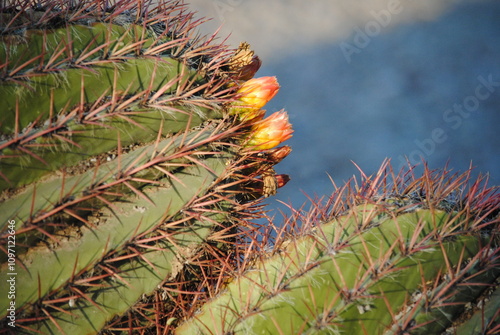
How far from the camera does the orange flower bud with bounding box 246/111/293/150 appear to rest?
158 centimetres

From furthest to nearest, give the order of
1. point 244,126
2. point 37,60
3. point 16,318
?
point 244,126 → point 37,60 → point 16,318

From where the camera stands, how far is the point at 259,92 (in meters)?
1.59

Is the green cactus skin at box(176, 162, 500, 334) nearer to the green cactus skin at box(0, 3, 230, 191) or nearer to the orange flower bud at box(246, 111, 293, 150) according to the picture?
the orange flower bud at box(246, 111, 293, 150)

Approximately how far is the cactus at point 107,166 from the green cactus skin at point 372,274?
17 cm

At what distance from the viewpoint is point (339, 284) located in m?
1.29

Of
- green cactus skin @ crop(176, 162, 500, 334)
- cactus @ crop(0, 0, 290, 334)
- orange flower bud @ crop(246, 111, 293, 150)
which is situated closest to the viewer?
cactus @ crop(0, 0, 290, 334)

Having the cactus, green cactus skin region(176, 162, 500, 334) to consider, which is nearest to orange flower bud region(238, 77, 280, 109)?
the cactus

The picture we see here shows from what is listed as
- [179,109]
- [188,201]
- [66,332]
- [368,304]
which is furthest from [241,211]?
[66,332]

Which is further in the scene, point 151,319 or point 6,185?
point 151,319

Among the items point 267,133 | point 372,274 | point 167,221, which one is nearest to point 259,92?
point 267,133

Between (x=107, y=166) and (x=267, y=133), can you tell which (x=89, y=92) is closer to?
(x=107, y=166)

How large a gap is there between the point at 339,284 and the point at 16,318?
2.80 ft

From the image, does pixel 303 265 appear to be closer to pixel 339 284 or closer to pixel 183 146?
pixel 339 284

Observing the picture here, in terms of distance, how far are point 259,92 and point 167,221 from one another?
22.6 inches
